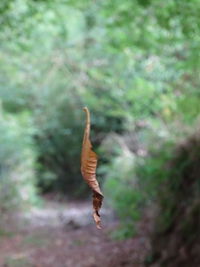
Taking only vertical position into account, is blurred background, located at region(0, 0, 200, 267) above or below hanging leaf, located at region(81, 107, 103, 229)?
above

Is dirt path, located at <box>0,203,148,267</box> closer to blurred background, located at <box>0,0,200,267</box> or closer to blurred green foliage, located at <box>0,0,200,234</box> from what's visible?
blurred background, located at <box>0,0,200,267</box>

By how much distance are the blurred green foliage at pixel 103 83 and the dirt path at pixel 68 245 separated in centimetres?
81

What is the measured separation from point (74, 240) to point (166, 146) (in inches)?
150

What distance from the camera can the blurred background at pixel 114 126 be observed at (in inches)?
221

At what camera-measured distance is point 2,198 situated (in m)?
12.7

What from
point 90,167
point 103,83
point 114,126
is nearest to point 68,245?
point 103,83

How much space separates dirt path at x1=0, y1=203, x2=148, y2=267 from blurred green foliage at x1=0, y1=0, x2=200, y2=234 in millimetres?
807

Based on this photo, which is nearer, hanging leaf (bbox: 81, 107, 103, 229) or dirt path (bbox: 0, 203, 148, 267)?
hanging leaf (bbox: 81, 107, 103, 229)

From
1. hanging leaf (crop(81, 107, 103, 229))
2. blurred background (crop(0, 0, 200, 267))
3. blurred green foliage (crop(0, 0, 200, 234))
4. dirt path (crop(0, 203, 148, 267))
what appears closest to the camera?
hanging leaf (crop(81, 107, 103, 229))

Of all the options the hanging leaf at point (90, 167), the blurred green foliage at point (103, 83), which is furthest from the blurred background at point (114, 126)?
the hanging leaf at point (90, 167)

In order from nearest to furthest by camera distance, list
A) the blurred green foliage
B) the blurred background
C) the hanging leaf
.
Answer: the hanging leaf, the blurred green foliage, the blurred background

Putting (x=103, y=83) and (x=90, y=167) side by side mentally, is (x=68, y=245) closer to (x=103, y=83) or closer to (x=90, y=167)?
(x=103, y=83)

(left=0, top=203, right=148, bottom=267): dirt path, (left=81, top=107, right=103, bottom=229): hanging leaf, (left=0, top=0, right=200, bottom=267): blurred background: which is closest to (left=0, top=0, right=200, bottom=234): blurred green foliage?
(left=0, top=0, right=200, bottom=267): blurred background

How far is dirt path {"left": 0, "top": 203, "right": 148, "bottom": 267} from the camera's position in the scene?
786 cm
